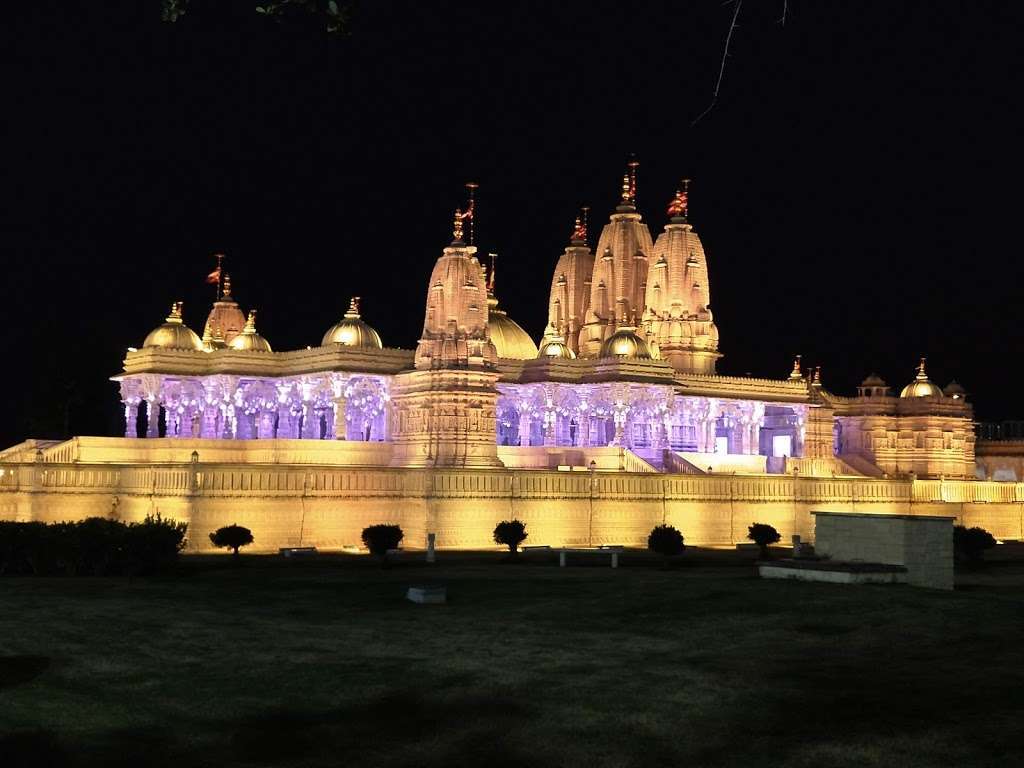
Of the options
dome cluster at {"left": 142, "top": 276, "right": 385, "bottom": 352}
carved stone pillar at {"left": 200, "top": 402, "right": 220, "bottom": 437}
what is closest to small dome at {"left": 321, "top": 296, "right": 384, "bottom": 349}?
dome cluster at {"left": 142, "top": 276, "right": 385, "bottom": 352}

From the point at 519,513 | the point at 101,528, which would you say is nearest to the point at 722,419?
the point at 519,513

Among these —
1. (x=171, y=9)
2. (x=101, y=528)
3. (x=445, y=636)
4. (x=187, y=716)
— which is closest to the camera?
(x=171, y=9)

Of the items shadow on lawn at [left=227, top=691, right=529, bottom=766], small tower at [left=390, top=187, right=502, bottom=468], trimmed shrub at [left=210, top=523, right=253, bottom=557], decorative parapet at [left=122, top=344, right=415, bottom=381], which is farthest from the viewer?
decorative parapet at [left=122, top=344, right=415, bottom=381]

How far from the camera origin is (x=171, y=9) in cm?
1079

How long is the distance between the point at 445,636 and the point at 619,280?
5799 cm

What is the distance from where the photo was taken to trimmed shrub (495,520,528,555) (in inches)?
1838

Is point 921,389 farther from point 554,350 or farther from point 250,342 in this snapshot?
point 250,342

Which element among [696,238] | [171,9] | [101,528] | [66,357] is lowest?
[101,528]

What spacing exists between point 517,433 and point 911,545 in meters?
43.3

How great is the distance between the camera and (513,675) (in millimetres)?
20406

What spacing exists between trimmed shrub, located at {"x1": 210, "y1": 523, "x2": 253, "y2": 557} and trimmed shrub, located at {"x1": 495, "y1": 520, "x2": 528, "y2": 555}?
729cm

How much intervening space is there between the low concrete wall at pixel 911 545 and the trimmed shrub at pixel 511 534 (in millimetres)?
14980

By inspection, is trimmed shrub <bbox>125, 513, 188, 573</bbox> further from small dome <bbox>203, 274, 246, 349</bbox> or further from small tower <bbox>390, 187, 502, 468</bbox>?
small dome <bbox>203, 274, 246, 349</bbox>

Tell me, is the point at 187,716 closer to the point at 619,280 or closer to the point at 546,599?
the point at 546,599
